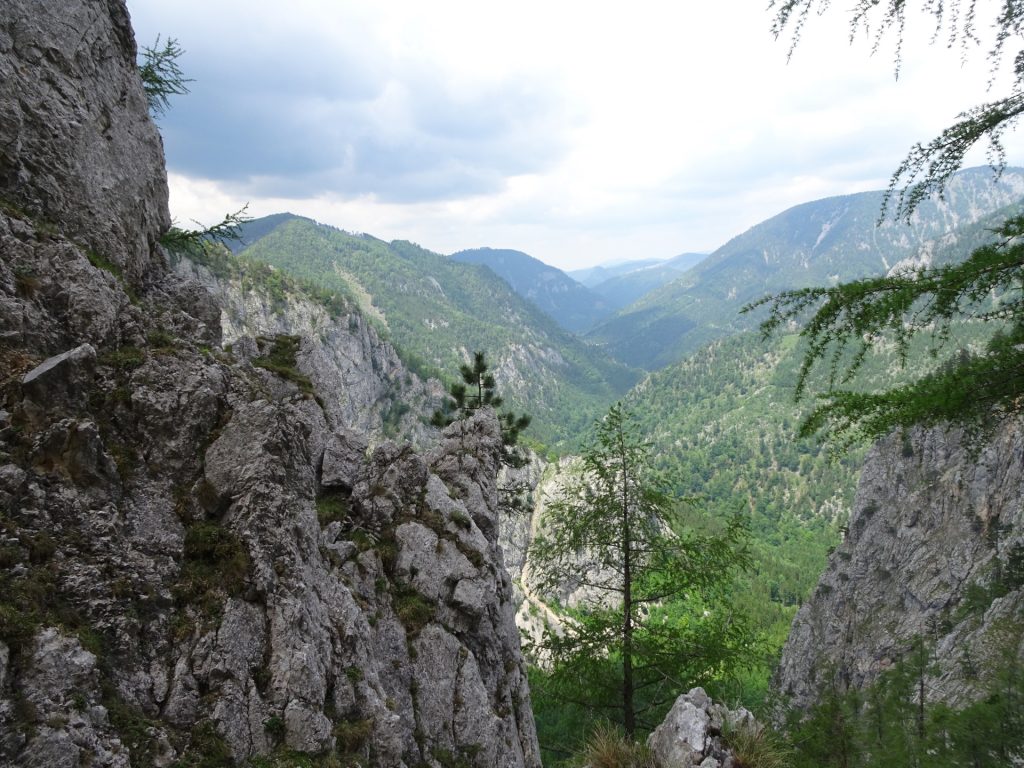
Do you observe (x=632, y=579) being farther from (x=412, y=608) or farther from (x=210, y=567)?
(x=210, y=567)

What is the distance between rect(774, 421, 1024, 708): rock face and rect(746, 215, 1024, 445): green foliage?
28.9 m

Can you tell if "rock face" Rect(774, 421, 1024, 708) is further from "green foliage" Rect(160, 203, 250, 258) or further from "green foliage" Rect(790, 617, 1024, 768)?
"green foliage" Rect(160, 203, 250, 258)

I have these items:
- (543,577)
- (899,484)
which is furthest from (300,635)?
(899,484)

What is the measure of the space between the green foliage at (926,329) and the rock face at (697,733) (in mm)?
5654

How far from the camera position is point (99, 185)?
11383 millimetres

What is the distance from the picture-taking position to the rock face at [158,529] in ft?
21.6

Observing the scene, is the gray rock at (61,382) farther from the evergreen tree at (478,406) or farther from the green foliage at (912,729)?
the evergreen tree at (478,406)

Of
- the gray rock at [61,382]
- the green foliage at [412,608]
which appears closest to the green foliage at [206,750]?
the gray rock at [61,382]

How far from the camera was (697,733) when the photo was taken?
8.84m

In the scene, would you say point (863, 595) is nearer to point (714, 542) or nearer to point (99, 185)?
point (714, 542)

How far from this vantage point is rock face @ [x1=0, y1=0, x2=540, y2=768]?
658cm

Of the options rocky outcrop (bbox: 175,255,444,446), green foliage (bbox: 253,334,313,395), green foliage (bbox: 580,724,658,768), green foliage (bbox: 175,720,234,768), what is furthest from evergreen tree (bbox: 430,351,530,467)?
rocky outcrop (bbox: 175,255,444,446)

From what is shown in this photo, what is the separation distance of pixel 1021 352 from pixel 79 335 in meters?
12.3

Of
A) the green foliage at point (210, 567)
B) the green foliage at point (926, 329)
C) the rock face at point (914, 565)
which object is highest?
the green foliage at point (926, 329)
